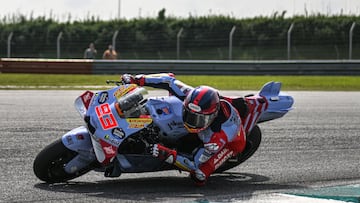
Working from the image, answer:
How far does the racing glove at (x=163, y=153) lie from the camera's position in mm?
7008

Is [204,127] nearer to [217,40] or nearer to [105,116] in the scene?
[105,116]

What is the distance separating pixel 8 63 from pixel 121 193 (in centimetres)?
2157

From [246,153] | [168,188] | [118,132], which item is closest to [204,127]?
[168,188]

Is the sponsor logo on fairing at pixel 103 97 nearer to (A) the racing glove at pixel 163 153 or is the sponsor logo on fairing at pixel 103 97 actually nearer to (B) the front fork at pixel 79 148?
(B) the front fork at pixel 79 148

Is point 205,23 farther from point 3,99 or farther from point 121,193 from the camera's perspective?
point 121,193

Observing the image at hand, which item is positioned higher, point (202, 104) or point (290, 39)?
point (202, 104)

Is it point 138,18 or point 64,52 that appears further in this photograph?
point 138,18

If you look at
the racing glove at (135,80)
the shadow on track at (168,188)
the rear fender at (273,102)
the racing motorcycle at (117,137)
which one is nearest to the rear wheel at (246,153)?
the shadow on track at (168,188)

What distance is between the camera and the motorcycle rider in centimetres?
697

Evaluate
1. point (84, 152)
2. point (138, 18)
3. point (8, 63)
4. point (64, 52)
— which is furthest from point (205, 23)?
point (84, 152)

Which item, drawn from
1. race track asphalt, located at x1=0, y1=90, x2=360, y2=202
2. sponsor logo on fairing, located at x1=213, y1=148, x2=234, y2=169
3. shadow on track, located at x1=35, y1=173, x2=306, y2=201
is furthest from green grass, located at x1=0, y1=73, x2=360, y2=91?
sponsor logo on fairing, located at x1=213, y1=148, x2=234, y2=169

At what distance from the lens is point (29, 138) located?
32.2 ft

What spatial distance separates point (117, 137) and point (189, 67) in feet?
66.6

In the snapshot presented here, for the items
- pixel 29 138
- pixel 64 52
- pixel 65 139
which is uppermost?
pixel 65 139
